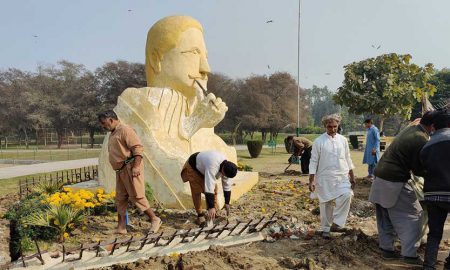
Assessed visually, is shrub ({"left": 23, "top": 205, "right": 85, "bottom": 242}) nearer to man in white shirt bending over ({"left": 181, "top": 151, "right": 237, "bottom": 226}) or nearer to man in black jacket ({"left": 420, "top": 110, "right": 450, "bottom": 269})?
man in white shirt bending over ({"left": 181, "top": 151, "right": 237, "bottom": 226})

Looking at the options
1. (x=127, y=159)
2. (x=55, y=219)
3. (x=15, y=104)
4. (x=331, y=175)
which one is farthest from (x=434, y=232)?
(x=15, y=104)

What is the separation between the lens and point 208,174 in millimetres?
5258

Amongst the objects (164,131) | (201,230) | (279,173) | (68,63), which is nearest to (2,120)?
(68,63)

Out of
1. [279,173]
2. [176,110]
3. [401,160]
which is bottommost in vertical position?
[279,173]

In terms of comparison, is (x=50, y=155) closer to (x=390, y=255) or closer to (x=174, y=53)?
(x=174, y=53)

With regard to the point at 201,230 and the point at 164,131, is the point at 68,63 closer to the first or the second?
the point at 164,131

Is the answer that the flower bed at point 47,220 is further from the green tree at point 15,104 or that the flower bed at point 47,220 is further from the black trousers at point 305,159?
the green tree at point 15,104

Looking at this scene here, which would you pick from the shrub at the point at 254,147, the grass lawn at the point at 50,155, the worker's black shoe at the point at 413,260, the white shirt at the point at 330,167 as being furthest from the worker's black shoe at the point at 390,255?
the grass lawn at the point at 50,155

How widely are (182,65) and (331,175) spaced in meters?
4.08

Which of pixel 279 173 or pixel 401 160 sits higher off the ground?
pixel 401 160

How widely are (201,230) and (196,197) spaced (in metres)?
0.93

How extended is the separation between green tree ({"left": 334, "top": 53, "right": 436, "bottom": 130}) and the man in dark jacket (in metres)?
13.5

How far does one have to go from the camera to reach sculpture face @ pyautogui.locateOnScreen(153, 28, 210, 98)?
781 centimetres

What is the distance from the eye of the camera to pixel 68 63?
40.8 meters
